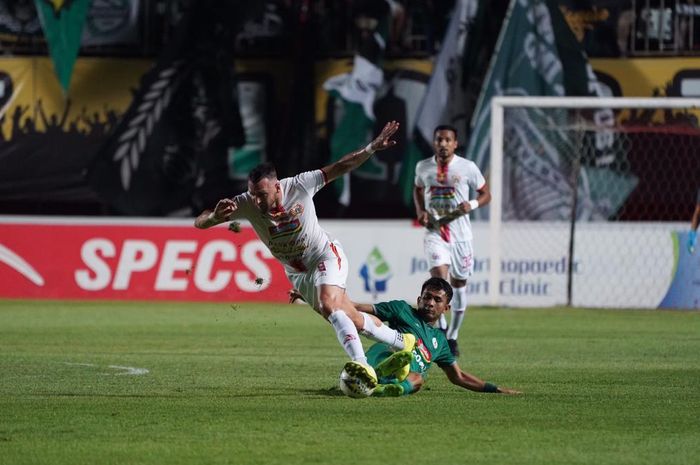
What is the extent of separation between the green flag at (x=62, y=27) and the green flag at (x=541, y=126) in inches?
292

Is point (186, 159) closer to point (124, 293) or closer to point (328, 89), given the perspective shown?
point (328, 89)

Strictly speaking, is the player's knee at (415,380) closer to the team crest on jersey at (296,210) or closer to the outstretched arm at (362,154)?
the team crest on jersey at (296,210)

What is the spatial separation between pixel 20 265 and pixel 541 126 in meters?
8.99

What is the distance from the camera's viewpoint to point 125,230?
22.1 meters

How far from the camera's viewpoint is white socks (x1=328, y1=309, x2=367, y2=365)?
1034 cm

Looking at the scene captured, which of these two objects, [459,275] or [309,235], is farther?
[459,275]

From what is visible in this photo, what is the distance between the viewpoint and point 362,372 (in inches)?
392

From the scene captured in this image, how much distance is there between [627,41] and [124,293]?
32.7ft

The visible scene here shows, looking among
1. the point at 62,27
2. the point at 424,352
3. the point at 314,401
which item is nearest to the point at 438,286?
the point at 424,352

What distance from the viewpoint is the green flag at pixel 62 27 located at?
25.7m

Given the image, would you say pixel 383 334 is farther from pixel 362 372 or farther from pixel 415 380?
pixel 362 372

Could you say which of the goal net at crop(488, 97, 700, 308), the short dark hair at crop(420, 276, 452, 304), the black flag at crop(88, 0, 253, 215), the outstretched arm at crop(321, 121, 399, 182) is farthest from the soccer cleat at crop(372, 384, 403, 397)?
the black flag at crop(88, 0, 253, 215)

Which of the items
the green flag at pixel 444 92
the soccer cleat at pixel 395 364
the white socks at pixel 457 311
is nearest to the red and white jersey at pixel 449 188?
the white socks at pixel 457 311

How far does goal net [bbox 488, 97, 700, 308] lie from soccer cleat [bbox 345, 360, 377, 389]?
10.9 metres
